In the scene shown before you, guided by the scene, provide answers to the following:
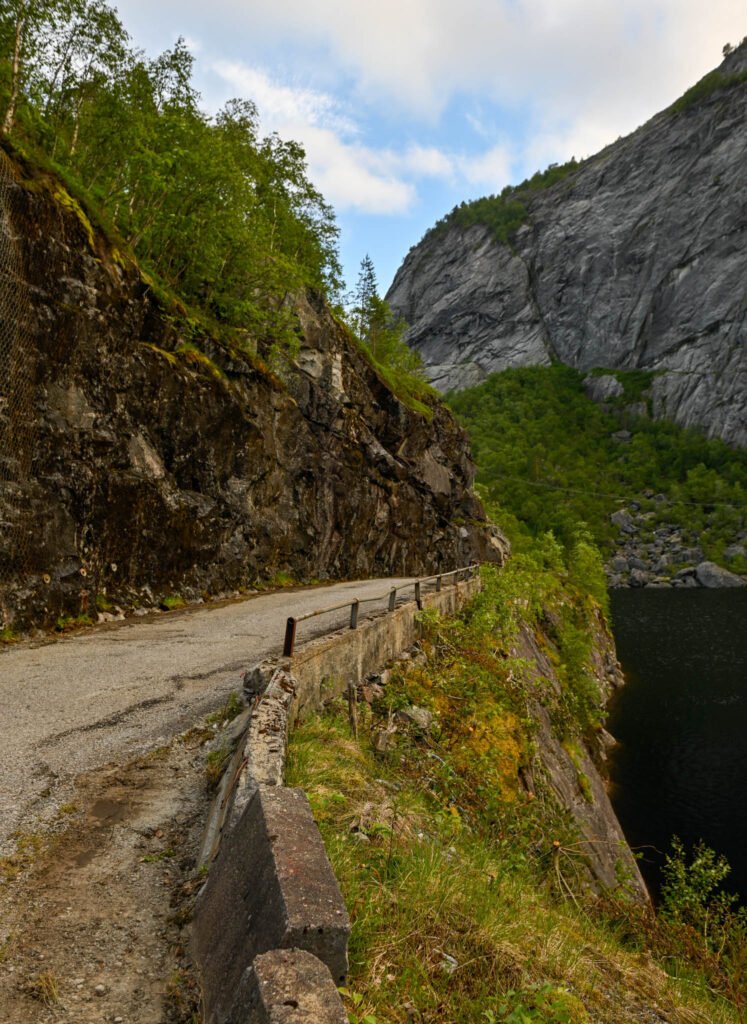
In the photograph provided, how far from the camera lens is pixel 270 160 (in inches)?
1340

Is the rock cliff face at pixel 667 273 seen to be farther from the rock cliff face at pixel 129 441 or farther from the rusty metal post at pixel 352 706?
the rusty metal post at pixel 352 706

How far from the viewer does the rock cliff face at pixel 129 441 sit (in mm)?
13031

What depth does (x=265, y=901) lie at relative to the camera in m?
3.16

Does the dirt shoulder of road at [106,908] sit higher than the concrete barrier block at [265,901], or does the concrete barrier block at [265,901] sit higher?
the concrete barrier block at [265,901]

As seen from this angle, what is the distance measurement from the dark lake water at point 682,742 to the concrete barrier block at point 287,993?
36.3ft

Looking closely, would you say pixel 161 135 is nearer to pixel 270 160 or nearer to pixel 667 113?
pixel 270 160

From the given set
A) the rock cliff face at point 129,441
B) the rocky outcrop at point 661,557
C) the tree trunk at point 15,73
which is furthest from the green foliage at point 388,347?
the rocky outcrop at point 661,557

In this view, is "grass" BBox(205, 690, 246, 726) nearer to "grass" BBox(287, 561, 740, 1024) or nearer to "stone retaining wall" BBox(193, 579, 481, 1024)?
"grass" BBox(287, 561, 740, 1024)

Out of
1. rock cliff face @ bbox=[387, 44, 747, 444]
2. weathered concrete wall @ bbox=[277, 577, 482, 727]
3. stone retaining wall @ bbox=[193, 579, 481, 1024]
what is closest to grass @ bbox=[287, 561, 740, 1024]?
weathered concrete wall @ bbox=[277, 577, 482, 727]

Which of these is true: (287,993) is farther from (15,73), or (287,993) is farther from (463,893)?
(15,73)

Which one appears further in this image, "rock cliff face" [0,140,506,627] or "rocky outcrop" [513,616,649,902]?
"rocky outcrop" [513,616,649,902]

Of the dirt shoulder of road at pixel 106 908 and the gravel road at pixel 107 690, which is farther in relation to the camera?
the gravel road at pixel 107 690

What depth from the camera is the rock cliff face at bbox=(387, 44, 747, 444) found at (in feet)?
490

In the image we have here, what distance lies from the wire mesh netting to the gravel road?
2428 mm
